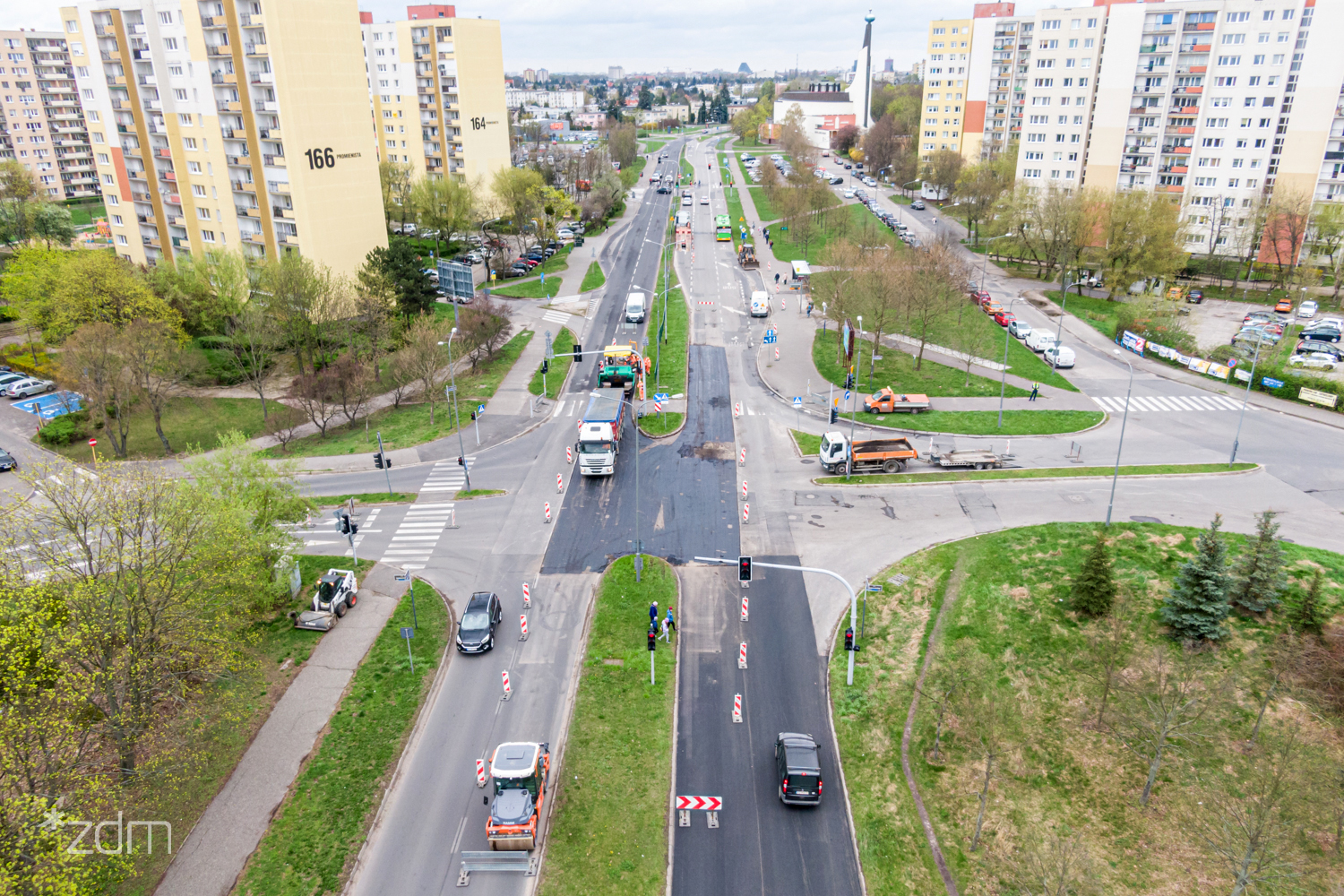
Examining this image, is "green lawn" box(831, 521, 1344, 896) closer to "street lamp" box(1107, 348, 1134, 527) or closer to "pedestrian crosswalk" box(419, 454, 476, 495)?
"street lamp" box(1107, 348, 1134, 527)

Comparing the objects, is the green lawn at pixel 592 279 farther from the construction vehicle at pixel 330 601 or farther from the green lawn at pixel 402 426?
the construction vehicle at pixel 330 601

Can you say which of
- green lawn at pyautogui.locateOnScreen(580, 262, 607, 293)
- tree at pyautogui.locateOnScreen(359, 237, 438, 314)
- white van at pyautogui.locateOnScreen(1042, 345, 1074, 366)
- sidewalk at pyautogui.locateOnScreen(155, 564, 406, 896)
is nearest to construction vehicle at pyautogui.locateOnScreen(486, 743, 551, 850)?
sidewalk at pyautogui.locateOnScreen(155, 564, 406, 896)

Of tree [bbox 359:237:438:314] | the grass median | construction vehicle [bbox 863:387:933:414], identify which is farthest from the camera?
tree [bbox 359:237:438:314]

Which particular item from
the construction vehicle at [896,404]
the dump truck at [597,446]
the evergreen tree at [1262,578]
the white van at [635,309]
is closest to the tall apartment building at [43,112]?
the white van at [635,309]

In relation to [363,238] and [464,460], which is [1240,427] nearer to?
[464,460]

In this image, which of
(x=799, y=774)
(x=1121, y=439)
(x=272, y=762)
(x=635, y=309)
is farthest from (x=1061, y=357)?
(x=272, y=762)
